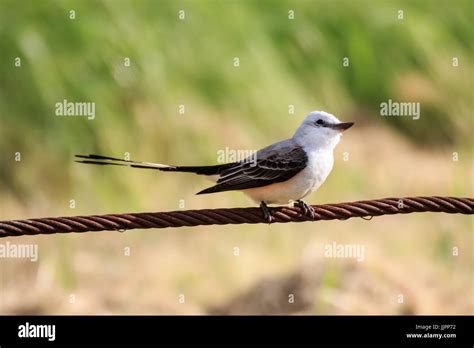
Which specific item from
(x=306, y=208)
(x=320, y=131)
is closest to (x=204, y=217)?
(x=306, y=208)

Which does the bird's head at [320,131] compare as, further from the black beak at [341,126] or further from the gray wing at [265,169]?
the gray wing at [265,169]

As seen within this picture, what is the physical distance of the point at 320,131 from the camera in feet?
25.0

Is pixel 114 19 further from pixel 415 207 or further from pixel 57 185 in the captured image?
pixel 415 207

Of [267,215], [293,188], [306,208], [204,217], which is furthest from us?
[293,188]

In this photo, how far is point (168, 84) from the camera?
1509 centimetres

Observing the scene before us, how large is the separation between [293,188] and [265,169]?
0.23m

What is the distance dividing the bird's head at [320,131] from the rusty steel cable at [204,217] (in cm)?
128

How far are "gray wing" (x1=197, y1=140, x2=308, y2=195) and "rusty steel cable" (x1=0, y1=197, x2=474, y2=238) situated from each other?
998 millimetres

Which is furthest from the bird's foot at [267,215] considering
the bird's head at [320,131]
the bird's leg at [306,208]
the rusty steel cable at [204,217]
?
the bird's head at [320,131]

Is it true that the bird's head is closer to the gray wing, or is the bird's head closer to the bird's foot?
the gray wing


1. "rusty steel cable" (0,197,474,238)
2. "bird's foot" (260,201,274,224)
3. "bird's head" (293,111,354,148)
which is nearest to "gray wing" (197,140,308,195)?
"bird's head" (293,111,354,148)

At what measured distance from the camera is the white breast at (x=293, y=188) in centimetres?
732

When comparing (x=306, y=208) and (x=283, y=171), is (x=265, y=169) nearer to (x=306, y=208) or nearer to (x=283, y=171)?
(x=283, y=171)

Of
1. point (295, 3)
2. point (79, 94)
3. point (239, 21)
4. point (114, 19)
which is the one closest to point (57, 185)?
point (79, 94)
